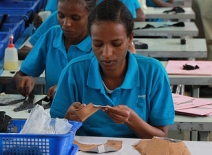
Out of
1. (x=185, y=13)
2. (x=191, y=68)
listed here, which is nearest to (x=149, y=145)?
(x=191, y=68)

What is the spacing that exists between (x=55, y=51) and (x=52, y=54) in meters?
0.03

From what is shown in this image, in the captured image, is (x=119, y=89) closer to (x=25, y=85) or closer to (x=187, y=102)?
(x=187, y=102)

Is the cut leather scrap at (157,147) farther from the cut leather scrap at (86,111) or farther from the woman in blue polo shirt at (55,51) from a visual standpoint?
the woman in blue polo shirt at (55,51)

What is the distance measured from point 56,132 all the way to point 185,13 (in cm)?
534

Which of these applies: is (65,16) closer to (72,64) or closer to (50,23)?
(72,64)

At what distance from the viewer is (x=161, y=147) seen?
2.15 metres

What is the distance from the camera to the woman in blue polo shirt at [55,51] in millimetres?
2998

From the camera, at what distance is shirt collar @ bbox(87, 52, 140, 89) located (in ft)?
7.99

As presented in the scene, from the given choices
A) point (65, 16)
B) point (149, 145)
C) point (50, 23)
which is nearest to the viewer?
point (149, 145)

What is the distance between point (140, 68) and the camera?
247cm

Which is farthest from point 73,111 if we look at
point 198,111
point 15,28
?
point 15,28

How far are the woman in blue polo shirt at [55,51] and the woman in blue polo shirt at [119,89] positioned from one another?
1.74 feet

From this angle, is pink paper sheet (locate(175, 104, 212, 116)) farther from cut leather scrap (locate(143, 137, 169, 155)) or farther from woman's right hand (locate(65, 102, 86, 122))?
woman's right hand (locate(65, 102, 86, 122))

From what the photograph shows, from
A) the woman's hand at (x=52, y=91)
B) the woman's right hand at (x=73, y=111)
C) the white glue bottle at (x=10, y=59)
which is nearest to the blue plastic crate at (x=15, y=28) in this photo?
the white glue bottle at (x=10, y=59)
